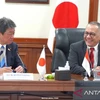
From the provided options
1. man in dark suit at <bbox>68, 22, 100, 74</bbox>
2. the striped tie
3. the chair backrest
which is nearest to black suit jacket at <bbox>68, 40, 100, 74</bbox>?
man in dark suit at <bbox>68, 22, 100, 74</bbox>

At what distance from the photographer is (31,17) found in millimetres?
4137

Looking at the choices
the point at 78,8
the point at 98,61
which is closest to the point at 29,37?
the point at 78,8

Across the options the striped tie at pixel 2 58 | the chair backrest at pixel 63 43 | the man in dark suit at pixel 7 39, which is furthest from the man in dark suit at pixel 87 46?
the striped tie at pixel 2 58

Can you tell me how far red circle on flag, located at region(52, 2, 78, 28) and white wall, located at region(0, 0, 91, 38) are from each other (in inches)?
6.9

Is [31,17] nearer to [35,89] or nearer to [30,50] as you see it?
[30,50]

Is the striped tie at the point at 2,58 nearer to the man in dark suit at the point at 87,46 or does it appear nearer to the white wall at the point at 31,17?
the man in dark suit at the point at 87,46

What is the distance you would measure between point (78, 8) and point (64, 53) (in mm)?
1256

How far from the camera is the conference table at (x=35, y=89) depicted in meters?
1.95

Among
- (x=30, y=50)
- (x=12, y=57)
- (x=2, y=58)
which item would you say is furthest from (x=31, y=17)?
(x=2, y=58)

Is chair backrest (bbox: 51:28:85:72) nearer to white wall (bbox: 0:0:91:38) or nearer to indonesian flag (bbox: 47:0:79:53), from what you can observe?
indonesian flag (bbox: 47:0:79:53)

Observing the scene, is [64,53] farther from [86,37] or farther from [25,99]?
[25,99]

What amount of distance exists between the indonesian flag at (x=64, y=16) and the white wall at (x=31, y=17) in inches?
6.8

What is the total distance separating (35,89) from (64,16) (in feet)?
7.28

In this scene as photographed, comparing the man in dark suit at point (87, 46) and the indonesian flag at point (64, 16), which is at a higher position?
the indonesian flag at point (64, 16)
